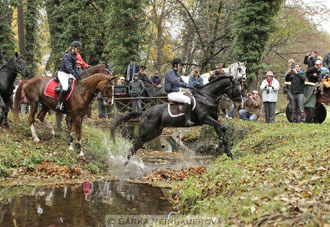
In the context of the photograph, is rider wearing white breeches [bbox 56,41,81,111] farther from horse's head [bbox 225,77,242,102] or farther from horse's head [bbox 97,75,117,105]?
horse's head [bbox 225,77,242,102]

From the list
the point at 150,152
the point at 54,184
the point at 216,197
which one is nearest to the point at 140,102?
the point at 150,152

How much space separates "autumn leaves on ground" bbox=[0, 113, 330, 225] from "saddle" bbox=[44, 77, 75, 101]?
166cm

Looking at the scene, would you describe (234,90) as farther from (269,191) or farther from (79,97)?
(269,191)

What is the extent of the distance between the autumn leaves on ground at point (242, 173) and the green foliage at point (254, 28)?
8.51 m

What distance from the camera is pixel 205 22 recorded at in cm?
3000

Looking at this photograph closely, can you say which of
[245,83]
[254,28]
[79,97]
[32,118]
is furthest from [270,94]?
[32,118]

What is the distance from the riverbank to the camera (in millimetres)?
Result: 4902

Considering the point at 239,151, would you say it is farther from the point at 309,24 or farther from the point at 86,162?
the point at 309,24

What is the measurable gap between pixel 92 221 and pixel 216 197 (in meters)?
2.14

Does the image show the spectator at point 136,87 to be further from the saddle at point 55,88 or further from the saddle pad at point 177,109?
the saddle pad at point 177,109

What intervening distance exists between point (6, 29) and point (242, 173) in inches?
1103

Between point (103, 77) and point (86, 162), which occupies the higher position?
point (103, 77)

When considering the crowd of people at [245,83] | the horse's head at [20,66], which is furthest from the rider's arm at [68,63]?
the horse's head at [20,66]

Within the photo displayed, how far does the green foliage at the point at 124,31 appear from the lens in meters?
27.3
